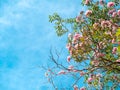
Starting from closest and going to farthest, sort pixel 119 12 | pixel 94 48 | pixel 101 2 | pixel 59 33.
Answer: pixel 94 48 → pixel 119 12 → pixel 101 2 → pixel 59 33


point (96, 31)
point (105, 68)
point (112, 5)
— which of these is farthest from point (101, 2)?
point (105, 68)

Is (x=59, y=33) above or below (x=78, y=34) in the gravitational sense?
above

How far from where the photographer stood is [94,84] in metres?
12.4

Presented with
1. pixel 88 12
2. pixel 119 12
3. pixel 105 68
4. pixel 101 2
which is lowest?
pixel 105 68

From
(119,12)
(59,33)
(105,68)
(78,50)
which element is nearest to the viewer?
(105,68)

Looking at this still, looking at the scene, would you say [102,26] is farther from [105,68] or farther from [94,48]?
[105,68]

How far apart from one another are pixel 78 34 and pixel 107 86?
116 inches

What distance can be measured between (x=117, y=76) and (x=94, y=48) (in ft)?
9.62

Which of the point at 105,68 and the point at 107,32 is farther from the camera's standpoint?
the point at 107,32

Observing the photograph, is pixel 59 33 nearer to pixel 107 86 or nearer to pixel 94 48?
pixel 107 86

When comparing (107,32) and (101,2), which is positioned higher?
(101,2)

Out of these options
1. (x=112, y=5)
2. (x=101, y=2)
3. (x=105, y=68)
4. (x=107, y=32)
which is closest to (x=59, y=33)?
(x=101, y=2)

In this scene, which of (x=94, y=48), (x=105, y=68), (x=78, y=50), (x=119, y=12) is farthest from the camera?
(x=119, y=12)

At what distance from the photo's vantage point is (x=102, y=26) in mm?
11539
